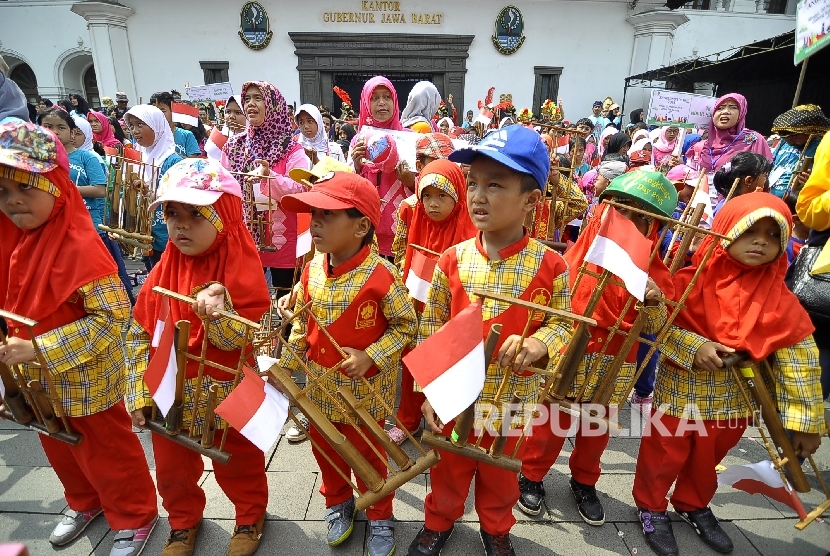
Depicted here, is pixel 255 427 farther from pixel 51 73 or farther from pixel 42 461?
pixel 51 73

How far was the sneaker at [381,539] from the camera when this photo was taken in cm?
215

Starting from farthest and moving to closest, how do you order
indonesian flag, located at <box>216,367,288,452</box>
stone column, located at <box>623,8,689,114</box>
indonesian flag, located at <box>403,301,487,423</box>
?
stone column, located at <box>623,8,689,114</box>
indonesian flag, located at <box>216,367,288,452</box>
indonesian flag, located at <box>403,301,487,423</box>

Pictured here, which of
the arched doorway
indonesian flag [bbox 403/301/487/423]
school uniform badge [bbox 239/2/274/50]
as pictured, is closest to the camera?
indonesian flag [bbox 403/301/487/423]

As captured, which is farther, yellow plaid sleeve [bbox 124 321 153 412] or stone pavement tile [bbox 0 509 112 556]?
stone pavement tile [bbox 0 509 112 556]

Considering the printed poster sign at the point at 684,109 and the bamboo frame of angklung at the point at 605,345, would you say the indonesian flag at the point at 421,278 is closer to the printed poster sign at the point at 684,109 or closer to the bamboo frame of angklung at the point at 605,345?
the bamboo frame of angklung at the point at 605,345

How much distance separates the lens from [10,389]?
5.98 feet

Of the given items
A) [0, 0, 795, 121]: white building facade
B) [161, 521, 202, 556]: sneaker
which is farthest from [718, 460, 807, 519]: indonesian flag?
[0, 0, 795, 121]: white building facade

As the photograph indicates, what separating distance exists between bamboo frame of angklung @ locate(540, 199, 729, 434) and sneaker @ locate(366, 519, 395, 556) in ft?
3.53

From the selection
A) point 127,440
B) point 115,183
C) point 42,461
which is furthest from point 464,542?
point 115,183

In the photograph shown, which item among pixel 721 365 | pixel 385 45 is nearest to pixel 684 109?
pixel 721 365

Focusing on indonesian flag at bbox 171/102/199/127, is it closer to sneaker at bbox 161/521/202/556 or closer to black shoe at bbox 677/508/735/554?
sneaker at bbox 161/521/202/556

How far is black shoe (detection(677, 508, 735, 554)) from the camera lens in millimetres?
2230

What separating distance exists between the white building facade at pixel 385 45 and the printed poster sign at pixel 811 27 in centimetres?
1677

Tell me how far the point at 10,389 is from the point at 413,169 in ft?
8.48
